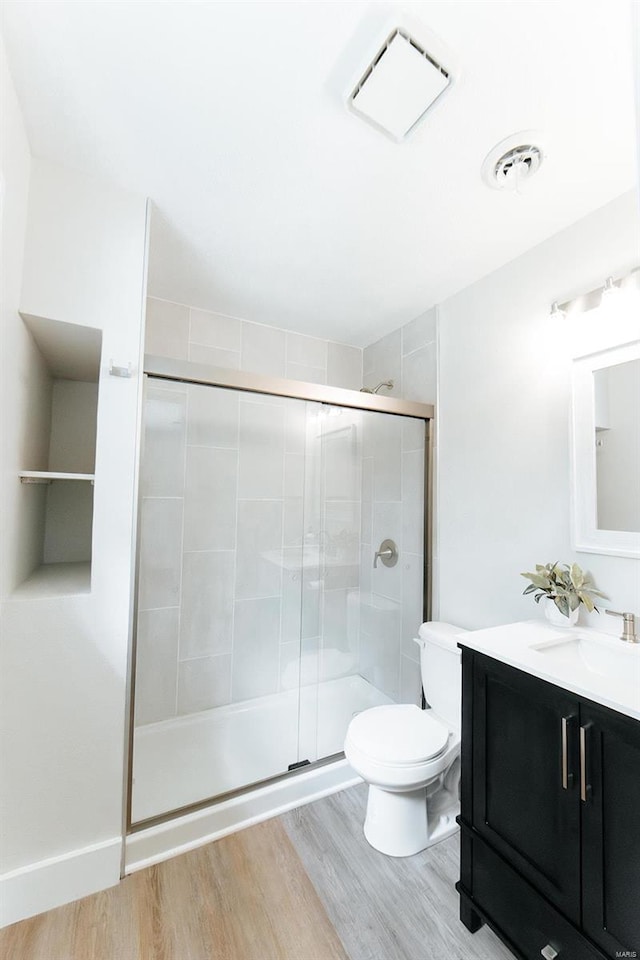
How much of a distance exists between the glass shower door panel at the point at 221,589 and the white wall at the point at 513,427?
840mm

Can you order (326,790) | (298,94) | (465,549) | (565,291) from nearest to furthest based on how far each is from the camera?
(298,94) → (565,291) → (326,790) → (465,549)

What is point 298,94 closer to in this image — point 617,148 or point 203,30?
point 203,30

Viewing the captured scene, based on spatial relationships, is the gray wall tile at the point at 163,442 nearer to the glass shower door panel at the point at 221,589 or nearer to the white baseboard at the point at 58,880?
the glass shower door panel at the point at 221,589

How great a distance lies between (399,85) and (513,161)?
1.64 feet

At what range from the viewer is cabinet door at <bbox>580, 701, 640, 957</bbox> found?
870 millimetres

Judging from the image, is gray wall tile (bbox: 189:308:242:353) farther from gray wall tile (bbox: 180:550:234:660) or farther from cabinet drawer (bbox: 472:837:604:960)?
cabinet drawer (bbox: 472:837:604:960)

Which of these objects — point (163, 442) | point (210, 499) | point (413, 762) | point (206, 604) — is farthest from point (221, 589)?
point (413, 762)

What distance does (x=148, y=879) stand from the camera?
1.41m

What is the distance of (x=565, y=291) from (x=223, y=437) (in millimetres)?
1703

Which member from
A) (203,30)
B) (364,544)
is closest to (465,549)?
(364,544)

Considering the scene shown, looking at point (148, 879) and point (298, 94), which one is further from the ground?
point (298, 94)

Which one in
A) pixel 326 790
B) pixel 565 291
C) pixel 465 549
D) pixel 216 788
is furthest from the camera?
pixel 465 549

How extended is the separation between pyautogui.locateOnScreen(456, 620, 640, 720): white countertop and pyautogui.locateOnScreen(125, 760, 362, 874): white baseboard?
1127mm

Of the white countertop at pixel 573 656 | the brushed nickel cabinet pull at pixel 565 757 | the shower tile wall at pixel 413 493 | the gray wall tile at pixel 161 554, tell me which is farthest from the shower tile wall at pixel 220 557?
the brushed nickel cabinet pull at pixel 565 757
